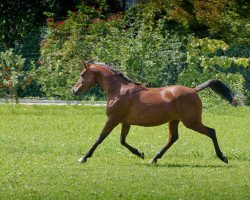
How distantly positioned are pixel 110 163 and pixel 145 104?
1131 mm

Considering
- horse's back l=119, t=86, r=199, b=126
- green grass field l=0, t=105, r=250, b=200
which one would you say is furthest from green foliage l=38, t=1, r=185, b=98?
horse's back l=119, t=86, r=199, b=126

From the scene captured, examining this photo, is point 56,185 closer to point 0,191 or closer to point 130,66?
point 0,191

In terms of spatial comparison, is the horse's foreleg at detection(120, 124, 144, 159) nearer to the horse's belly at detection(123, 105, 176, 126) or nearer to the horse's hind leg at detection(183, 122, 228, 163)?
the horse's belly at detection(123, 105, 176, 126)

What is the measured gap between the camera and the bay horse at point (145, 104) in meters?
17.2

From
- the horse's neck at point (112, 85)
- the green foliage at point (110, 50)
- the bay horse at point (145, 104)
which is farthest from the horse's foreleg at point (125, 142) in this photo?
the green foliage at point (110, 50)

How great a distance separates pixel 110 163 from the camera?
17250 millimetres

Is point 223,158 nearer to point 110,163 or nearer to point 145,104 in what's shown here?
point 145,104

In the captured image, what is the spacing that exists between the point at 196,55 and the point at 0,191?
1678 cm

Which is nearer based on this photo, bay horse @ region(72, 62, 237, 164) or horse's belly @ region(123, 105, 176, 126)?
bay horse @ region(72, 62, 237, 164)

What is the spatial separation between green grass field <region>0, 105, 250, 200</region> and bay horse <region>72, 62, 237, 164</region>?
54cm

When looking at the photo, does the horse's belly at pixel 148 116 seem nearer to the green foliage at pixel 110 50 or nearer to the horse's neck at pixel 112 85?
the horse's neck at pixel 112 85

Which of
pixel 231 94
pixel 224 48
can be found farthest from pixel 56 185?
pixel 224 48

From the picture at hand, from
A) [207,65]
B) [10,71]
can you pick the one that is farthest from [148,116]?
[10,71]

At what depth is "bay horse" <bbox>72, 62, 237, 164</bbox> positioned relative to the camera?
17203 mm
